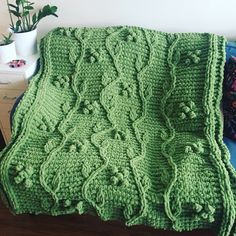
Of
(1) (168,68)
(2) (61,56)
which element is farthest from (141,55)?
(2) (61,56)

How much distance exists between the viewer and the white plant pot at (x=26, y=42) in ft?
5.79

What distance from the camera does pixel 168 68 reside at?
5.21 ft

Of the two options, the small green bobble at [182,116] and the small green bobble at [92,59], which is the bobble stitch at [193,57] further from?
the small green bobble at [92,59]

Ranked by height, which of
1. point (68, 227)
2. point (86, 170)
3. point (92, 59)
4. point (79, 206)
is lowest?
point (68, 227)

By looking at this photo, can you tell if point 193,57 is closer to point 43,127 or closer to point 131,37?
point 131,37

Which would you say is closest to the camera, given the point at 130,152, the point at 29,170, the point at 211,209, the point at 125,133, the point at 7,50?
the point at 211,209

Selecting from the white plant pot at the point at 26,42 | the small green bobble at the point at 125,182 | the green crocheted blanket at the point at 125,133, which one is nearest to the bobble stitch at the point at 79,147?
the green crocheted blanket at the point at 125,133

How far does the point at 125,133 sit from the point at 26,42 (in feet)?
2.57

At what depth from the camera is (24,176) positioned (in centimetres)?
125

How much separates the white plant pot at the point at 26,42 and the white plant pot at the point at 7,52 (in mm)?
36

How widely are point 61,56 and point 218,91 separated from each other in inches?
30.8

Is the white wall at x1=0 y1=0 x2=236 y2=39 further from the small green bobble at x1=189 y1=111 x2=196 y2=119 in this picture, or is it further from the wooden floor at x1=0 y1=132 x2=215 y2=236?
the wooden floor at x1=0 y1=132 x2=215 y2=236

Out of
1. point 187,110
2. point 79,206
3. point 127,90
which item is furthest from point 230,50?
point 79,206

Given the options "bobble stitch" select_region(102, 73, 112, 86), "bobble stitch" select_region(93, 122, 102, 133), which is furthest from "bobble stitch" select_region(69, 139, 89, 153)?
"bobble stitch" select_region(102, 73, 112, 86)
